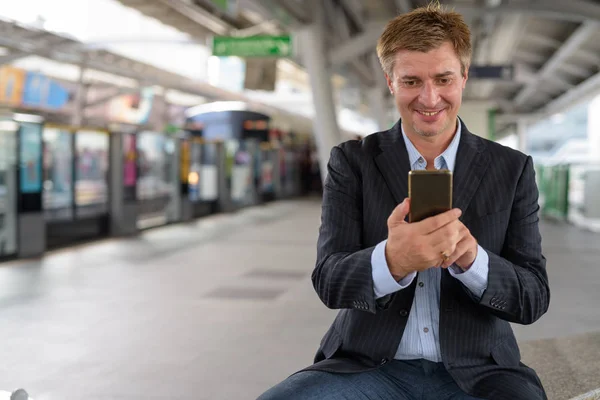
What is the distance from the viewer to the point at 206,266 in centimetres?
940

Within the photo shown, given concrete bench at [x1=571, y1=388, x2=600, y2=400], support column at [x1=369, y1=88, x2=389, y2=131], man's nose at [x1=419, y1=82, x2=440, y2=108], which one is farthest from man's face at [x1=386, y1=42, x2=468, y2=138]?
support column at [x1=369, y1=88, x2=389, y2=131]

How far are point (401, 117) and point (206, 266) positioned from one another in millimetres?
7659

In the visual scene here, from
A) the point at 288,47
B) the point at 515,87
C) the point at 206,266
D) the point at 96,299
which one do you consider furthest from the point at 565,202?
the point at 515,87

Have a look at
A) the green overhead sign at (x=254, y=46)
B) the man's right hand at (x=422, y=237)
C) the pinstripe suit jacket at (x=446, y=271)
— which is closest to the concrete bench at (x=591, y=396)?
the pinstripe suit jacket at (x=446, y=271)

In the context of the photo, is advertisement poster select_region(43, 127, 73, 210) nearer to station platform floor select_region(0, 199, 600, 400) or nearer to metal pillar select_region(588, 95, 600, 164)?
station platform floor select_region(0, 199, 600, 400)

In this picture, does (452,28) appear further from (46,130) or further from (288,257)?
(46,130)

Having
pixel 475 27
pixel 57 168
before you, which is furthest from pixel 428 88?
pixel 475 27

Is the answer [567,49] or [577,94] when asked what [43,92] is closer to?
[567,49]

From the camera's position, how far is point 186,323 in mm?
6000

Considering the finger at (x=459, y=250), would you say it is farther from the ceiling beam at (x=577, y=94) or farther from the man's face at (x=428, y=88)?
the ceiling beam at (x=577, y=94)

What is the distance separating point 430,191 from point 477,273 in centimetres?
34

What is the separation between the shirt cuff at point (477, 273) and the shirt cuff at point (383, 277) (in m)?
0.11

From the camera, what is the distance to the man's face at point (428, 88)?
1819 mm

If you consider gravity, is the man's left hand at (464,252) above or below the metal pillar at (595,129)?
below
